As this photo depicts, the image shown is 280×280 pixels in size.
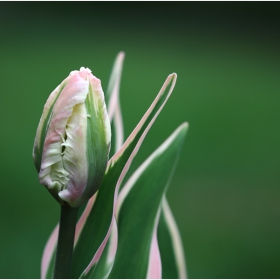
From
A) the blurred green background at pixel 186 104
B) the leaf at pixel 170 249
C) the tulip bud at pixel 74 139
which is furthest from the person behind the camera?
the blurred green background at pixel 186 104

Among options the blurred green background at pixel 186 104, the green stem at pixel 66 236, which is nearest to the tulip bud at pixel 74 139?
the green stem at pixel 66 236

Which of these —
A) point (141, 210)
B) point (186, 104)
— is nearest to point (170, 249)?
point (141, 210)

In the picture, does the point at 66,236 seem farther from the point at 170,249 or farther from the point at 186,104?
the point at 186,104

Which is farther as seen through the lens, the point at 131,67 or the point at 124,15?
the point at 124,15

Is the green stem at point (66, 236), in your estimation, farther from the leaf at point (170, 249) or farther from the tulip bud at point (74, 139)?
the leaf at point (170, 249)

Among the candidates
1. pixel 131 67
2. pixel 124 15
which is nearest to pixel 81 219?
pixel 131 67

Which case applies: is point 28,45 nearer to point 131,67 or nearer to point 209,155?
point 131,67
